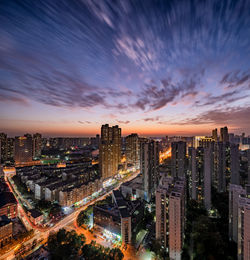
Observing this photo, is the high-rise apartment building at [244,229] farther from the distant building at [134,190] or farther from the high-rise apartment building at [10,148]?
the high-rise apartment building at [10,148]

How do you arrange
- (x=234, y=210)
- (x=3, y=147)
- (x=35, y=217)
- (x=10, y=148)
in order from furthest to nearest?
(x=10, y=148)
(x=3, y=147)
(x=35, y=217)
(x=234, y=210)

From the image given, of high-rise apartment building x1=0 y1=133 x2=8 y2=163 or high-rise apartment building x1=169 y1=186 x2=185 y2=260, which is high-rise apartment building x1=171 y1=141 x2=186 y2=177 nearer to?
high-rise apartment building x1=169 y1=186 x2=185 y2=260

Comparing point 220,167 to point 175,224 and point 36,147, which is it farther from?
point 36,147

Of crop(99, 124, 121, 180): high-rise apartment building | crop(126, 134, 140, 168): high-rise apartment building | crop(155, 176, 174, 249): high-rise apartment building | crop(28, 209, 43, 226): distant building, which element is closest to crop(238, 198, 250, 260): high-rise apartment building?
crop(155, 176, 174, 249): high-rise apartment building

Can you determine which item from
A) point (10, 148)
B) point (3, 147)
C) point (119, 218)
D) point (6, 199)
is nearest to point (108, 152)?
point (119, 218)

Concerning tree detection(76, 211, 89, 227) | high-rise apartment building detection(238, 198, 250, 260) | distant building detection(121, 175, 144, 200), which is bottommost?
tree detection(76, 211, 89, 227)

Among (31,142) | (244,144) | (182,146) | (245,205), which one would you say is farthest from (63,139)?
(244,144)
